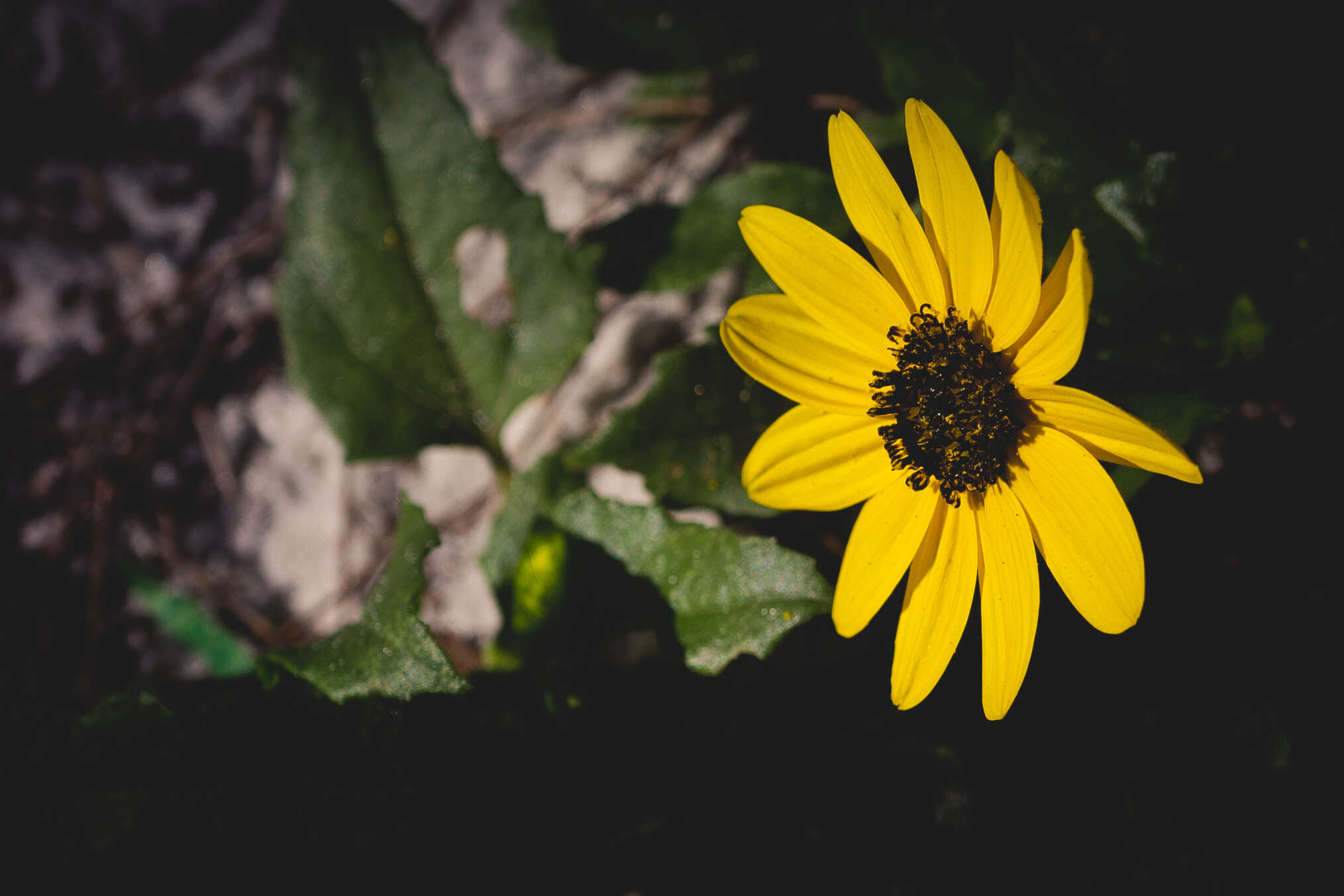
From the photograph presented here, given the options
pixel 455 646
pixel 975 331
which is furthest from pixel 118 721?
pixel 975 331

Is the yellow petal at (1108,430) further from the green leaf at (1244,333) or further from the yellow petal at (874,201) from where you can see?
the green leaf at (1244,333)

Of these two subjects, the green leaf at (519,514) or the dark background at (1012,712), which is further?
the green leaf at (519,514)

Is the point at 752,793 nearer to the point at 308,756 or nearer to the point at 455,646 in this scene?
the point at 308,756

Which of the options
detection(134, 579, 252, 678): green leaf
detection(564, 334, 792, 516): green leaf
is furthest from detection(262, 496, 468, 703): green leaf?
detection(134, 579, 252, 678): green leaf

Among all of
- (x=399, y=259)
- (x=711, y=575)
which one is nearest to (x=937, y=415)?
(x=711, y=575)

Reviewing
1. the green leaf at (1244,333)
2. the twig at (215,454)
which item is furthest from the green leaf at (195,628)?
the green leaf at (1244,333)
